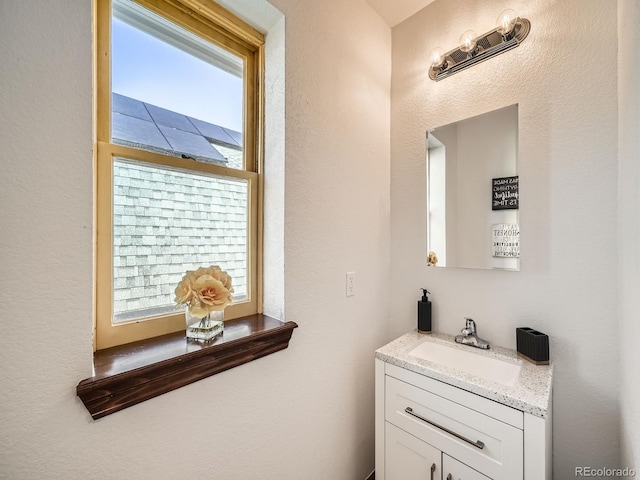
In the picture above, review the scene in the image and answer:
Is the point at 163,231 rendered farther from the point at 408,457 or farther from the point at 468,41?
the point at 468,41

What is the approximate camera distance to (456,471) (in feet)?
3.12

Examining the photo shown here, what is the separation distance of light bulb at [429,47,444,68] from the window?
2.93 feet

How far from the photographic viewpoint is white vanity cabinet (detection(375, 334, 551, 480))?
0.82 metres

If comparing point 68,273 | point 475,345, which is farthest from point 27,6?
point 475,345

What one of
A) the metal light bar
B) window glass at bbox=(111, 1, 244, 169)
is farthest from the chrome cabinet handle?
the metal light bar

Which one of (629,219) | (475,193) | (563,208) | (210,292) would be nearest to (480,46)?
(475,193)

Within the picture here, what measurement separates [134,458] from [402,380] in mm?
929

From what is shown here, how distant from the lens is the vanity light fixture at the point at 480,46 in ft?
3.76

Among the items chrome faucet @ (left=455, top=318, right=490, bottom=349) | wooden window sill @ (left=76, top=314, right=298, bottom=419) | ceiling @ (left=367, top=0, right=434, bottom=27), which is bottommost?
chrome faucet @ (left=455, top=318, right=490, bottom=349)

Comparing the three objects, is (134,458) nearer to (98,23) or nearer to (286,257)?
(286,257)

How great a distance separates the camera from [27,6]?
1.82ft

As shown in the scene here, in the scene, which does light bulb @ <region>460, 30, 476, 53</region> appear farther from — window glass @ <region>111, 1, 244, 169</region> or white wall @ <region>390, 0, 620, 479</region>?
window glass @ <region>111, 1, 244, 169</region>

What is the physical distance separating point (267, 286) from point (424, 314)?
2.79 feet

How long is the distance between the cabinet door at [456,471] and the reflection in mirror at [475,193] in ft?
2.58
